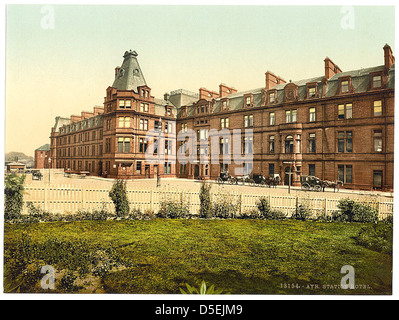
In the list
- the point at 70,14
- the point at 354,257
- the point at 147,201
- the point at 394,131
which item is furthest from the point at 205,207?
the point at 70,14

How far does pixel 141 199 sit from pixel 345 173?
621cm

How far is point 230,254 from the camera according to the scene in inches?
195

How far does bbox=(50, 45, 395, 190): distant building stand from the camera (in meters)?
5.89

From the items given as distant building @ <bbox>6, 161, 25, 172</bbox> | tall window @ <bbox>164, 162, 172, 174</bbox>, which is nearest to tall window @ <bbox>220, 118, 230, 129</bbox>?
tall window @ <bbox>164, 162, 172, 174</bbox>

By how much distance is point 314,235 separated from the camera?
18.9 ft

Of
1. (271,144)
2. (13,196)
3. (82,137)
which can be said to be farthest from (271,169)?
(13,196)

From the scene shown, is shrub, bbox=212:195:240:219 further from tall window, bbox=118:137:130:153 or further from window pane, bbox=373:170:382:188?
window pane, bbox=373:170:382:188

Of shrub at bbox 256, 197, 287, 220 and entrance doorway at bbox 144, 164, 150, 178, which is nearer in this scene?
shrub at bbox 256, 197, 287, 220

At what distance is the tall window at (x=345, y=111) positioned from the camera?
633 centimetres

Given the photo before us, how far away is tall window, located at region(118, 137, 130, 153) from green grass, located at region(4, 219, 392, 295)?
2.27 metres

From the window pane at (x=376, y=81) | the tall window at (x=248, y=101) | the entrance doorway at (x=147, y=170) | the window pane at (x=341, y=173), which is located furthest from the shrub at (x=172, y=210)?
the window pane at (x=376, y=81)

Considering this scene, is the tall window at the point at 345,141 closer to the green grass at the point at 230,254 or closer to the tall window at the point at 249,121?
the green grass at the point at 230,254

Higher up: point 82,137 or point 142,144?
point 82,137

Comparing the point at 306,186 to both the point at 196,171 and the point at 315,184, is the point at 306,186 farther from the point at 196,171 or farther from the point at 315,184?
the point at 196,171
